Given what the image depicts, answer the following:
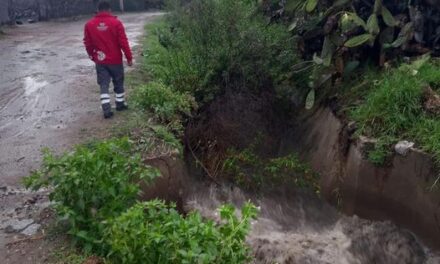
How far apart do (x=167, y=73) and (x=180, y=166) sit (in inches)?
81.7

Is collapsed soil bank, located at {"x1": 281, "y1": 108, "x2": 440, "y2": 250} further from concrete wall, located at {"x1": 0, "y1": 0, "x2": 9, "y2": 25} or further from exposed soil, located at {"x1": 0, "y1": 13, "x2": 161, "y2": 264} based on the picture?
concrete wall, located at {"x1": 0, "y1": 0, "x2": 9, "y2": 25}

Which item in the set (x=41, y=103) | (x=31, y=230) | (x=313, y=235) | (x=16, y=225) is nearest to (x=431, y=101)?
(x=313, y=235)

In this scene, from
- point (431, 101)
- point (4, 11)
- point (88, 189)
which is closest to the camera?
point (88, 189)

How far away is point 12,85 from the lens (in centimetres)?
840

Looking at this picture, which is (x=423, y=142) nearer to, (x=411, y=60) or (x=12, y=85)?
(x=411, y=60)

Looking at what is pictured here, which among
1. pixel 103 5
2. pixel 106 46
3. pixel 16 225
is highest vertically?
pixel 103 5

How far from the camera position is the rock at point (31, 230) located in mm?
4156

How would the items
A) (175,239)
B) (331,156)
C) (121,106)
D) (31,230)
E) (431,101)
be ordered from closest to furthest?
(175,239) < (31,230) < (431,101) < (331,156) < (121,106)

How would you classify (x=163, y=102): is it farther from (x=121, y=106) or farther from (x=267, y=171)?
(x=267, y=171)

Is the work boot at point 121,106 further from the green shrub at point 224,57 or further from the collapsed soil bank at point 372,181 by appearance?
the collapsed soil bank at point 372,181

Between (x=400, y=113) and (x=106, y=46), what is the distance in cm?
377

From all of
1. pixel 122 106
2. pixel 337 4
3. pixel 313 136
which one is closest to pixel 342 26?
pixel 337 4

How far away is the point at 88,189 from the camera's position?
158 inches

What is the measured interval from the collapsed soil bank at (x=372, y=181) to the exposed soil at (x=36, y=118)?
2.81 metres
